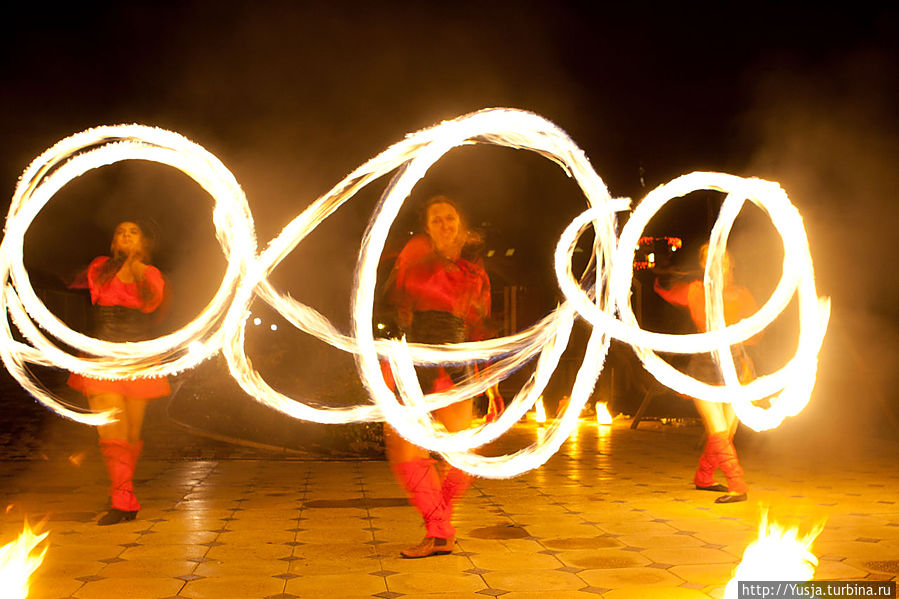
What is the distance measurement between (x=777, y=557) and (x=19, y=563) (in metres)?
3.43

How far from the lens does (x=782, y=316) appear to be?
10.9 meters

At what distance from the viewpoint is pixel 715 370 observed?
6480mm

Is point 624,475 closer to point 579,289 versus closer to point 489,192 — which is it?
point 579,289

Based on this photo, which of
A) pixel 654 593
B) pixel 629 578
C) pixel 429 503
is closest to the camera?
pixel 654 593

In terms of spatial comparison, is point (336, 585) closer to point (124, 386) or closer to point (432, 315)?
point (432, 315)

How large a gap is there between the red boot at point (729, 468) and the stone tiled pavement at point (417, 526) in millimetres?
141

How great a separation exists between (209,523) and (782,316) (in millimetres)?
7850

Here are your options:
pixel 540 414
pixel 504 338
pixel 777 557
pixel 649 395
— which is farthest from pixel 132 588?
pixel 540 414

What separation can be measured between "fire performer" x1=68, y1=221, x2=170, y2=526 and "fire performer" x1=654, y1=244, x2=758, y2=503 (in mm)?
3542

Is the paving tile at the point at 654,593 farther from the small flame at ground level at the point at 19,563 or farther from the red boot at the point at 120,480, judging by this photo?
the red boot at the point at 120,480

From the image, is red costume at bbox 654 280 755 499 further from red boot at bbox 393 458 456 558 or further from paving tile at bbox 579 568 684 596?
red boot at bbox 393 458 456 558

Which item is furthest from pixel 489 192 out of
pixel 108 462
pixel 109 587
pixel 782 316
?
pixel 109 587

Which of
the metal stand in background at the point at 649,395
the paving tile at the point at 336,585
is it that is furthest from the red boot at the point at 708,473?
the metal stand in background at the point at 649,395

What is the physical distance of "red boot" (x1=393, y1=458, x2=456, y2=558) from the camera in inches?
173
